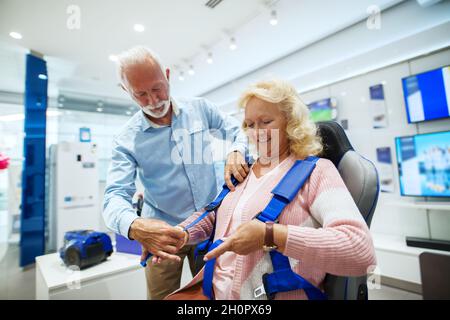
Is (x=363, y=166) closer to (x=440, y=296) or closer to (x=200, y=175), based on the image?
(x=200, y=175)

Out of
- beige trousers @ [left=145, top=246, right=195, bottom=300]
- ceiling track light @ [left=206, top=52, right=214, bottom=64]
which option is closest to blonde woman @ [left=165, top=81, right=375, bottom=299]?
beige trousers @ [left=145, top=246, right=195, bottom=300]

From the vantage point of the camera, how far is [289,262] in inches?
30.5

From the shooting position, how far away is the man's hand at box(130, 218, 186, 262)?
2.73 feet

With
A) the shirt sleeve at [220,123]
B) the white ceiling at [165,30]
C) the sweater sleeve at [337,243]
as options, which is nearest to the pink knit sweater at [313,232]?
the sweater sleeve at [337,243]

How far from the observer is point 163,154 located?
46.8 inches

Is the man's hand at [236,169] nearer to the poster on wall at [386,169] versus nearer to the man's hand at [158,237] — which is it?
the man's hand at [158,237]

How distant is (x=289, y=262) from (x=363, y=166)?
1.51 feet

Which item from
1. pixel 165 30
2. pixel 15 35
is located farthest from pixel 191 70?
pixel 15 35

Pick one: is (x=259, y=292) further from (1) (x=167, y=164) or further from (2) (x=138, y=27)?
(2) (x=138, y=27)

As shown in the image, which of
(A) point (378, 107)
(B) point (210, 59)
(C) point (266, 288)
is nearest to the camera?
(C) point (266, 288)

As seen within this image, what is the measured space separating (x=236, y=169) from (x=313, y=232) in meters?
0.48

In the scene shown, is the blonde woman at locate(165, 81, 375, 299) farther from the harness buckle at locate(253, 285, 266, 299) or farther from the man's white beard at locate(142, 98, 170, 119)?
the man's white beard at locate(142, 98, 170, 119)

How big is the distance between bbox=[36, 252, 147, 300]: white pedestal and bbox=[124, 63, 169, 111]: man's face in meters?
1.40
